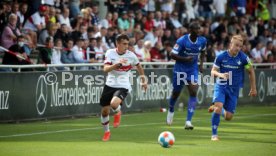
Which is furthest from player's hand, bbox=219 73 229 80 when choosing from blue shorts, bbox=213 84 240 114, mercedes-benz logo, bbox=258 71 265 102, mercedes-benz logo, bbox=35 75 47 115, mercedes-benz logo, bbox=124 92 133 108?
mercedes-benz logo, bbox=258 71 265 102

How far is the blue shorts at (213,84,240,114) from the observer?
55.1ft

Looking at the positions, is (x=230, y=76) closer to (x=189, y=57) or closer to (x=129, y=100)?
(x=189, y=57)

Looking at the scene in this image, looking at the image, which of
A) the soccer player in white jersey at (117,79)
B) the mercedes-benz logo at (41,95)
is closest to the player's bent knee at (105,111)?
the soccer player in white jersey at (117,79)

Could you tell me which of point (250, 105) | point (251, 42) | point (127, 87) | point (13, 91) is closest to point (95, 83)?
point (13, 91)

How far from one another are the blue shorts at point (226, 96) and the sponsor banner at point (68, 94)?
5.97 m

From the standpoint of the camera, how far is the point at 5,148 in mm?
14859

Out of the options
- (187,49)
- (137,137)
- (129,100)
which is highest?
(187,49)

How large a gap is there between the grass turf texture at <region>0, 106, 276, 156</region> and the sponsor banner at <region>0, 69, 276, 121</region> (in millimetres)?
457

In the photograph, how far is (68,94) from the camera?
22453 millimetres

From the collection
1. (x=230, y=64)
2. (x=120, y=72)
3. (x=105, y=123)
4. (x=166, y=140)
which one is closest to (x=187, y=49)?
(x=230, y=64)

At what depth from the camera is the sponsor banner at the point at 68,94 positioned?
2050 centimetres

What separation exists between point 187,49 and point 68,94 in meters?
4.40

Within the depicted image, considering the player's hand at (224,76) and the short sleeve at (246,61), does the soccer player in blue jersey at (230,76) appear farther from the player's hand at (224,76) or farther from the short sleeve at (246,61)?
the player's hand at (224,76)
